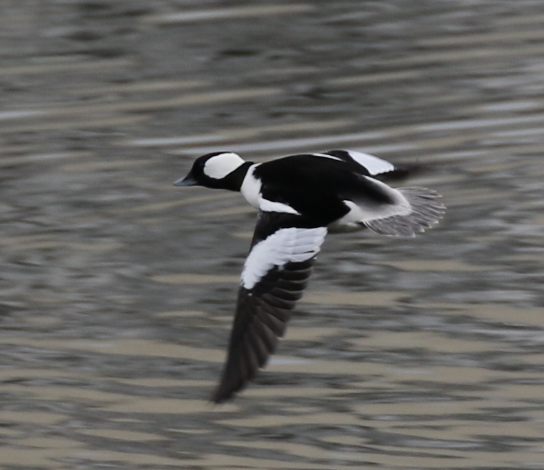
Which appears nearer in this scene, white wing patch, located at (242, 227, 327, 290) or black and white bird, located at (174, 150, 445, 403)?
black and white bird, located at (174, 150, 445, 403)

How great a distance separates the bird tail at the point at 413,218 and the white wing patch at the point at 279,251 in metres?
0.31

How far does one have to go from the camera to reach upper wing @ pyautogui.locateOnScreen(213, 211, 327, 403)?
4980mm

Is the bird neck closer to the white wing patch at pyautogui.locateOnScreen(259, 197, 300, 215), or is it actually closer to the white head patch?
the white head patch

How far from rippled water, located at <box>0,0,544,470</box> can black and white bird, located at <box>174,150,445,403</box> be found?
489 mm

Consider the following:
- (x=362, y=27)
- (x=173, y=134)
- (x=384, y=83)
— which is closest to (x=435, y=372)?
(x=173, y=134)

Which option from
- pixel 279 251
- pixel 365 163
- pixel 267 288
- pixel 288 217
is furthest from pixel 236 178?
pixel 267 288

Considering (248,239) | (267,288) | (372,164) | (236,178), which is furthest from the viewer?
(248,239)

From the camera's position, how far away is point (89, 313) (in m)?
6.63

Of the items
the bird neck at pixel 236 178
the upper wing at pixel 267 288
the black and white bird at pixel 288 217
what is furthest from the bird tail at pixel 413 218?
the bird neck at pixel 236 178

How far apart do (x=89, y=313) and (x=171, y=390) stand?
3.14 ft

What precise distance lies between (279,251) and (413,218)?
787 mm

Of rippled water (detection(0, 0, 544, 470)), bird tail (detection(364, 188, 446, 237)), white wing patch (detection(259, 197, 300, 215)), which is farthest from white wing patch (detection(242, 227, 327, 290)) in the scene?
rippled water (detection(0, 0, 544, 470))

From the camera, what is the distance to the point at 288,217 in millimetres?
5539

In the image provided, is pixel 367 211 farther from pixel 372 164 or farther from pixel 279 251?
pixel 372 164
